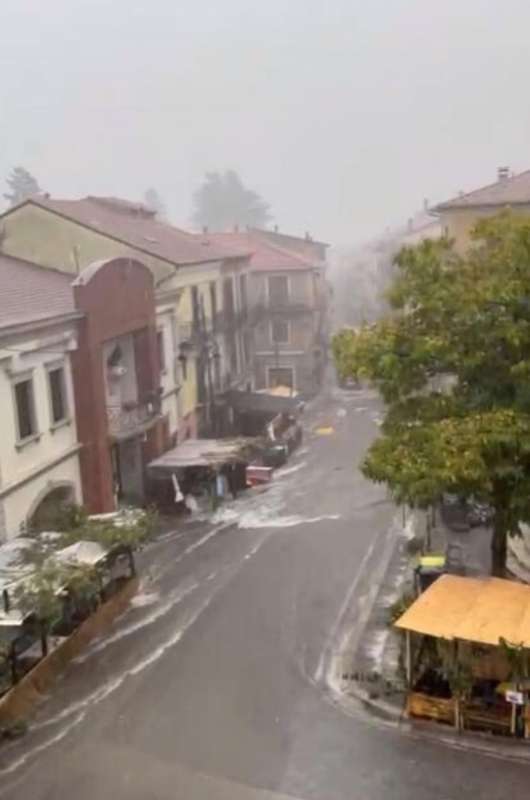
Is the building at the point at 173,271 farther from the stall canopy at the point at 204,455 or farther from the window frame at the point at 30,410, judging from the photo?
the window frame at the point at 30,410

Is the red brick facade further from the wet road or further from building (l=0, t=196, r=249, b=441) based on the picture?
building (l=0, t=196, r=249, b=441)

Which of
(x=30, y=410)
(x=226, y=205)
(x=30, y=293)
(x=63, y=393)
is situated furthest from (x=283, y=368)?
(x=226, y=205)

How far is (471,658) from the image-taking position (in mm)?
15555

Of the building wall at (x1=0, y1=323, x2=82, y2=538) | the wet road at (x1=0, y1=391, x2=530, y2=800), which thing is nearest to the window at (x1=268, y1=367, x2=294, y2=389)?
the wet road at (x1=0, y1=391, x2=530, y2=800)

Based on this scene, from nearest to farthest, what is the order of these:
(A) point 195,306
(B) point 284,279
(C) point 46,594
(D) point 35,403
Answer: (C) point 46,594, (D) point 35,403, (A) point 195,306, (B) point 284,279

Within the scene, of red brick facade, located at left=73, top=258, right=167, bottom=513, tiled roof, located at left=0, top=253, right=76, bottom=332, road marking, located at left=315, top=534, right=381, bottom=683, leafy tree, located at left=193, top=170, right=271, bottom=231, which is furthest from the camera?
leafy tree, located at left=193, top=170, right=271, bottom=231

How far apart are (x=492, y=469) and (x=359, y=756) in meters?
5.05

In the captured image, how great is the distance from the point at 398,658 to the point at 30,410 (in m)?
11.8

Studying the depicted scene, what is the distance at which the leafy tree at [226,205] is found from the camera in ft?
442

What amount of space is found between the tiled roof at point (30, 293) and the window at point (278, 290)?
2514cm

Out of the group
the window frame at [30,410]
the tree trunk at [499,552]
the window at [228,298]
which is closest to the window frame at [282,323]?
the window at [228,298]

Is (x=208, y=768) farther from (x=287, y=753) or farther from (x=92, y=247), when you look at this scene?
Result: (x=92, y=247)

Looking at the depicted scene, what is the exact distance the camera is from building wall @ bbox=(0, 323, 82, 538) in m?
22.9

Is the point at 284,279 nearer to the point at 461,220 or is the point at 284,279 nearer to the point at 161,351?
the point at 161,351
